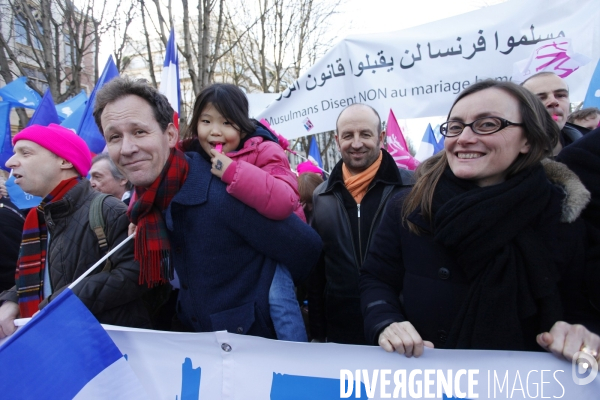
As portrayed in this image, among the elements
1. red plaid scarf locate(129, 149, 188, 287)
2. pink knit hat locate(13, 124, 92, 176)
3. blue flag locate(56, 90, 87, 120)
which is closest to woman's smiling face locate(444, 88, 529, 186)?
red plaid scarf locate(129, 149, 188, 287)

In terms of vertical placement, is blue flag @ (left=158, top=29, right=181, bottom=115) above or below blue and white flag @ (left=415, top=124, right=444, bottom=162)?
above

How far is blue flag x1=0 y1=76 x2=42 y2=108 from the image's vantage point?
20.3 feet

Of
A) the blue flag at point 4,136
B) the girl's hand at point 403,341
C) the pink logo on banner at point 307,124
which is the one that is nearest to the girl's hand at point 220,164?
the girl's hand at point 403,341

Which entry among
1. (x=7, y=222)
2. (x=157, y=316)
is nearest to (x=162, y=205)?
(x=157, y=316)

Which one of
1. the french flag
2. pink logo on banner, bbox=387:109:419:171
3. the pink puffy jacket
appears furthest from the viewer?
pink logo on banner, bbox=387:109:419:171

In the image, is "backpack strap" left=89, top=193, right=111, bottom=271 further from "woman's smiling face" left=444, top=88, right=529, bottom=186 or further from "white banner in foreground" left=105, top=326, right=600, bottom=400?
"woman's smiling face" left=444, top=88, right=529, bottom=186

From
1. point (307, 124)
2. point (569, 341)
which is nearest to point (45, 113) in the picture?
point (307, 124)

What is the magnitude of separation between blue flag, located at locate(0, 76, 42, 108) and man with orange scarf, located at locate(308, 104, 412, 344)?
5.81 m

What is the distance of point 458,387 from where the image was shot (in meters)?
1.46

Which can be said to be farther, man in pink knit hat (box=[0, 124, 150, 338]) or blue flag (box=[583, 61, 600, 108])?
blue flag (box=[583, 61, 600, 108])

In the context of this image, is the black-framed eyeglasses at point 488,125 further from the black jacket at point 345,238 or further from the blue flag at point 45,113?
the blue flag at point 45,113

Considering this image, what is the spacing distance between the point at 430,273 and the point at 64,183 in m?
1.98

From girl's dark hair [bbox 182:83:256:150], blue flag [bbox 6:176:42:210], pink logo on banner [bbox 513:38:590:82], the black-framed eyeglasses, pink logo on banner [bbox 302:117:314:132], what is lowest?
blue flag [bbox 6:176:42:210]

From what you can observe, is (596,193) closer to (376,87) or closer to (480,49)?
(480,49)
